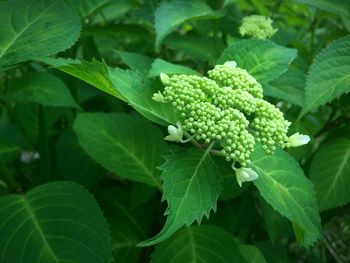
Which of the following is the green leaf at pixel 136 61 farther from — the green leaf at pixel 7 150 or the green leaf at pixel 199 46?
the green leaf at pixel 7 150

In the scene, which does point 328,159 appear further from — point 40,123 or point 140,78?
point 40,123

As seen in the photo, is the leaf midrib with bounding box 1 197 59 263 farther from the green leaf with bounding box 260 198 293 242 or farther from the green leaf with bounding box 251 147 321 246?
the green leaf with bounding box 260 198 293 242

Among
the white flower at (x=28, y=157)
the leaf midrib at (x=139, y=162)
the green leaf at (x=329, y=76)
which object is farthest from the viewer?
the white flower at (x=28, y=157)

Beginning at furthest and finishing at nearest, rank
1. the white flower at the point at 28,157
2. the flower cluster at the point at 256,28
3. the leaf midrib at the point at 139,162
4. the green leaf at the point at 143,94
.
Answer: the white flower at the point at 28,157
the flower cluster at the point at 256,28
the leaf midrib at the point at 139,162
the green leaf at the point at 143,94

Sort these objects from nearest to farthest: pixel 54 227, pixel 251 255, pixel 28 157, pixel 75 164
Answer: pixel 54 227
pixel 251 255
pixel 75 164
pixel 28 157

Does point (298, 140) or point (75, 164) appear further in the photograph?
point (75, 164)

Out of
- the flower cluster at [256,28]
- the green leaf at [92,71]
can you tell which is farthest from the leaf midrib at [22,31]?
the flower cluster at [256,28]

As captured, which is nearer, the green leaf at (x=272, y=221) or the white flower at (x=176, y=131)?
the white flower at (x=176, y=131)

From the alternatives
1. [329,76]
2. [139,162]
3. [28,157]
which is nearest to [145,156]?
[139,162]

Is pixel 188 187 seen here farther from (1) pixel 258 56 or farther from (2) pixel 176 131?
(1) pixel 258 56
